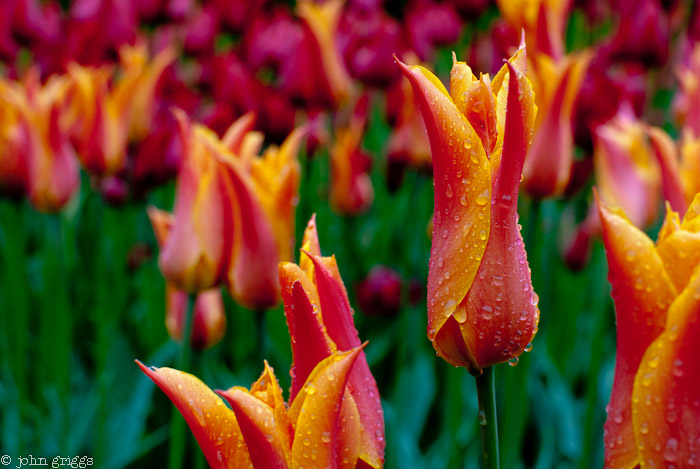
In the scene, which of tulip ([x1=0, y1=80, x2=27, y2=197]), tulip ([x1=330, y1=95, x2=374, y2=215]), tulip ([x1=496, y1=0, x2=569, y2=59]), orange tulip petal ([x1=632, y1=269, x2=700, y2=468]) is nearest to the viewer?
orange tulip petal ([x1=632, y1=269, x2=700, y2=468])

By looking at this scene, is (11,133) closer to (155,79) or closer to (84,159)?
(84,159)

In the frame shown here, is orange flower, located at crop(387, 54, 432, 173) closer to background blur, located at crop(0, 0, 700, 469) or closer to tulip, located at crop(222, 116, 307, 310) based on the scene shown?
background blur, located at crop(0, 0, 700, 469)

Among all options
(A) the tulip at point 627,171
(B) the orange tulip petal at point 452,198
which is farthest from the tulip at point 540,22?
(B) the orange tulip petal at point 452,198

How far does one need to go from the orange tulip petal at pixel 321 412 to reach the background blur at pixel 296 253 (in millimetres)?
737

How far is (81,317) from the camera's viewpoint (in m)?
2.13

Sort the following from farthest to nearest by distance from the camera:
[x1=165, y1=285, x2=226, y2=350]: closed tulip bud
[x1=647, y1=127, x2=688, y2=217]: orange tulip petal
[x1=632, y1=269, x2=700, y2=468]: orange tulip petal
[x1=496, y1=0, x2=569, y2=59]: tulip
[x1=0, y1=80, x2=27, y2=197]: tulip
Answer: [x1=0, y1=80, x2=27, y2=197]: tulip → [x1=165, y1=285, x2=226, y2=350]: closed tulip bud → [x1=496, y1=0, x2=569, y2=59]: tulip → [x1=647, y1=127, x2=688, y2=217]: orange tulip petal → [x1=632, y1=269, x2=700, y2=468]: orange tulip petal

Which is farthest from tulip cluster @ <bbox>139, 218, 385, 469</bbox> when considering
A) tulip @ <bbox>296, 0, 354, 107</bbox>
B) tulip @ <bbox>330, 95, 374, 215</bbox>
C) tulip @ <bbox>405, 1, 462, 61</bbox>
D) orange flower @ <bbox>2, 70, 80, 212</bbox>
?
tulip @ <bbox>405, 1, 462, 61</bbox>

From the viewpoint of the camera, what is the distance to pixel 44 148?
146 centimetres

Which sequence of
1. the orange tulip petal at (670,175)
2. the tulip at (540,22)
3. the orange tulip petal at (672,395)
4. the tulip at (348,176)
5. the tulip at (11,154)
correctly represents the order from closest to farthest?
1. the orange tulip petal at (672,395)
2. the orange tulip petal at (670,175)
3. the tulip at (540,22)
4. the tulip at (11,154)
5. the tulip at (348,176)

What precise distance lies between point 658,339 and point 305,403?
0.62 ft

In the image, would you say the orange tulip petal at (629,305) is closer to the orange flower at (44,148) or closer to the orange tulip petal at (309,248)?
the orange tulip petal at (309,248)

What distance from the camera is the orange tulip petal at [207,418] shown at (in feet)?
1.42

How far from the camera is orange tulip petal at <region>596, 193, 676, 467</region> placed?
43 centimetres

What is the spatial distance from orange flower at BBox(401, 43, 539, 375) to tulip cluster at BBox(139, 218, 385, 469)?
0.06 meters
